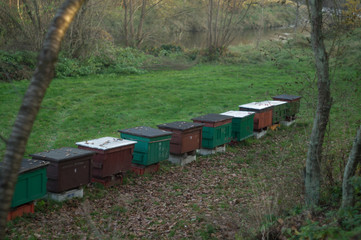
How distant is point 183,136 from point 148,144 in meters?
1.56

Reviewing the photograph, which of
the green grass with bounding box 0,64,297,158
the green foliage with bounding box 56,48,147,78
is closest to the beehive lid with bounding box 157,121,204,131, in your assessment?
the green grass with bounding box 0,64,297,158

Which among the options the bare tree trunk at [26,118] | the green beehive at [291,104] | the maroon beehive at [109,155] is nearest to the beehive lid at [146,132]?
the maroon beehive at [109,155]

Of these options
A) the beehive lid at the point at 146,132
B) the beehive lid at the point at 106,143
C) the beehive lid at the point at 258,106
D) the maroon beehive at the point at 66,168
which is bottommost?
the maroon beehive at the point at 66,168

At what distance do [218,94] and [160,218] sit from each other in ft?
47.7

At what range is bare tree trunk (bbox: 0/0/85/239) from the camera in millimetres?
3939

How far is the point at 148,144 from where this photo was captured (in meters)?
11.2

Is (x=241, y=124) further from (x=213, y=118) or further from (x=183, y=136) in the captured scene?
(x=183, y=136)

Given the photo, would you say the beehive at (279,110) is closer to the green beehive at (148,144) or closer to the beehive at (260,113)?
the beehive at (260,113)

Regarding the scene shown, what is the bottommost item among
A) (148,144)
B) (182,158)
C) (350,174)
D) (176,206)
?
(176,206)

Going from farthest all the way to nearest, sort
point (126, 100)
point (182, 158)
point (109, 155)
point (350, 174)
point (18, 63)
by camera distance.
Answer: point (18, 63), point (126, 100), point (182, 158), point (109, 155), point (350, 174)

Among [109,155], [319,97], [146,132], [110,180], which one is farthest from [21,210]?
[319,97]

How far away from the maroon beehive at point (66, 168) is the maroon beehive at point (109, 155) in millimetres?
507

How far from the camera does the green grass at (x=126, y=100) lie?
51.2 ft

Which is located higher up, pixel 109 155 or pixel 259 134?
pixel 109 155
